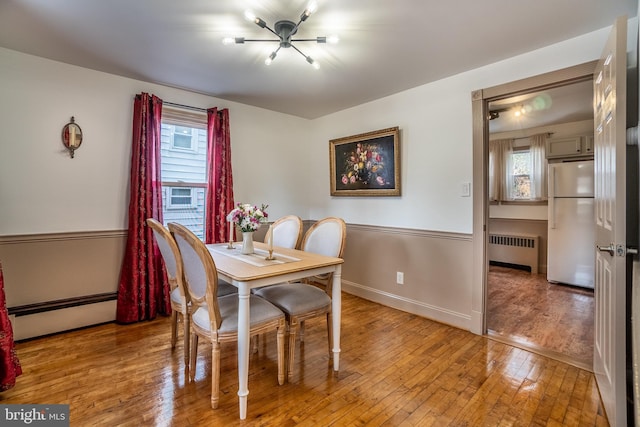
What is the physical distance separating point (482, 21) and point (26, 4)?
2.80 metres

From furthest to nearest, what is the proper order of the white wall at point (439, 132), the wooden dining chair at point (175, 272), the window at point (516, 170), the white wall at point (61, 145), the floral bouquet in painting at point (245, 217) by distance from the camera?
the window at point (516, 170)
the white wall at point (61, 145)
the white wall at point (439, 132)
the floral bouquet in painting at point (245, 217)
the wooden dining chair at point (175, 272)

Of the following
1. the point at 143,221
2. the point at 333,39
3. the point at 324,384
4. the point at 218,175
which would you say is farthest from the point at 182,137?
the point at 324,384

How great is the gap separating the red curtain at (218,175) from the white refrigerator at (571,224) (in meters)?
4.38

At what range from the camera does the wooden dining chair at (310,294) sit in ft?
6.48

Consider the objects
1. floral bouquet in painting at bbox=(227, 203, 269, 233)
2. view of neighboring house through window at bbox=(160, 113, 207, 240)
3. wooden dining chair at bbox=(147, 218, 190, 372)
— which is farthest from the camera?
view of neighboring house through window at bbox=(160, 113, 207, 240)

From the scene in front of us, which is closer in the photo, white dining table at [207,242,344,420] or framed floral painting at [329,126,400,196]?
white dining table at [207,242,344,420]

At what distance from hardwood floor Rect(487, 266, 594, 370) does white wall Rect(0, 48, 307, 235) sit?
376cm

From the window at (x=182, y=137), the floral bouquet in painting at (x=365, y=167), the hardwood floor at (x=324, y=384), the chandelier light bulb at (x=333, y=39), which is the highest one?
the chandelier light bulb at (x=333, y=39)

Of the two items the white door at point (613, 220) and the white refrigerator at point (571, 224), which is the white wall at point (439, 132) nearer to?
the white door at point (613, 220)

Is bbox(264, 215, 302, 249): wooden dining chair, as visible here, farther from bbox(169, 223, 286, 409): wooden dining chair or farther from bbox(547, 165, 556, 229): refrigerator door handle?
bbox(547, 165, 556, 229): refrigerator door handle

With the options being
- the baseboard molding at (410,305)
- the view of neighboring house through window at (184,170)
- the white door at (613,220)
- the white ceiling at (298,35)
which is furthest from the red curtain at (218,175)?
the white door at (613,220)

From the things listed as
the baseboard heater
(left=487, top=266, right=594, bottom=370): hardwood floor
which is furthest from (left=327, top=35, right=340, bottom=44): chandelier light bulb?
the baseboard heater

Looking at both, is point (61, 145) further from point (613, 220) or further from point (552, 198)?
point (552, 198)

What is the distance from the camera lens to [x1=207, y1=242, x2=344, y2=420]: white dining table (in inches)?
63.3
